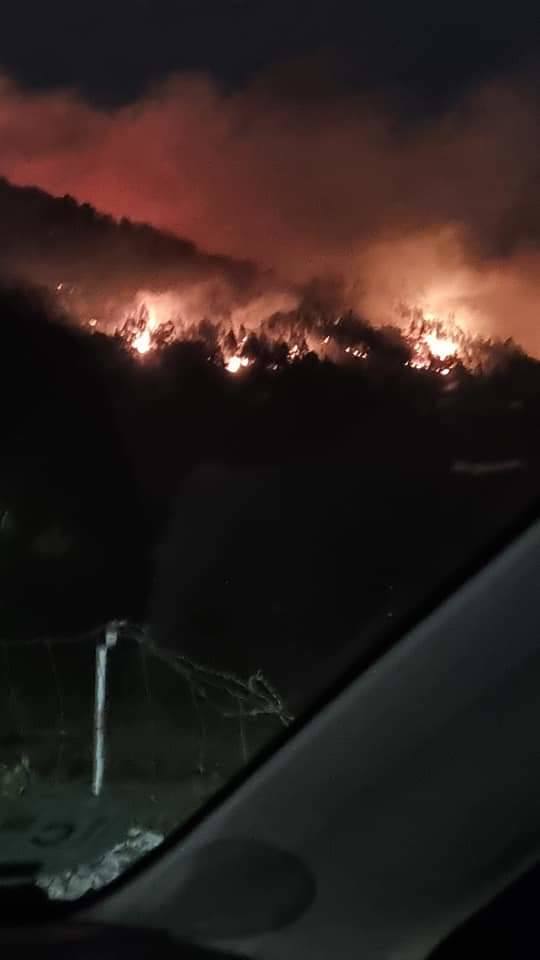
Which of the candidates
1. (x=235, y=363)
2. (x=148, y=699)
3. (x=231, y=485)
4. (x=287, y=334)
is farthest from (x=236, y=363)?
(x=148, y=699)

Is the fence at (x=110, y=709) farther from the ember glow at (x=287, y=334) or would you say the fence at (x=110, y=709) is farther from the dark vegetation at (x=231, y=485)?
the ember glow at (x=287, y=334)

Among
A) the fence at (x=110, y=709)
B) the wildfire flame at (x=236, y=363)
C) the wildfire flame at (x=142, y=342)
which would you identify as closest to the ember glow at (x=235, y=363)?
the wildfire flame at (x=236, y=363)

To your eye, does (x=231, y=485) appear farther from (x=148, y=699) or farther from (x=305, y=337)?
(x=148, y=699)

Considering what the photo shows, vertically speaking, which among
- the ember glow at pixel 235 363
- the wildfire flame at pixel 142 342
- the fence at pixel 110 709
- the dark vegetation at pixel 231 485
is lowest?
the fence at pixel 110 709

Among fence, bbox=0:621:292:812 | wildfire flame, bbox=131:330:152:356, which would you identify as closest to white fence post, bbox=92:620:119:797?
fence, bbox=0:621:292:812

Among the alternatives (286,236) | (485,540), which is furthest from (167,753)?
(286,236)

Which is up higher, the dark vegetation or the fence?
the dark vegetation

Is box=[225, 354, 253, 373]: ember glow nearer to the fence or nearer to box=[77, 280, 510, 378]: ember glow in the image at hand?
box=[77, 280, 510, 378]: ember glow

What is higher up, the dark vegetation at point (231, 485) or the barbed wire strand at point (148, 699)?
the dark vegetation at point (231, 485)
